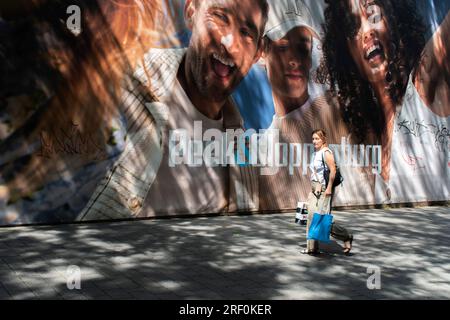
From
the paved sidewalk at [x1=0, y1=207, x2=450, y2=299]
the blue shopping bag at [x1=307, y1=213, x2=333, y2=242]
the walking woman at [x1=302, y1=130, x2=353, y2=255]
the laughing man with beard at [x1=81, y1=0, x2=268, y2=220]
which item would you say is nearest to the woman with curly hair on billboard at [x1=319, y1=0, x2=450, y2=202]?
the laughing man with beard at [x1=81, y1=0, x2=268, y2=220]

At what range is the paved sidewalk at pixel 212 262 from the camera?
570cm

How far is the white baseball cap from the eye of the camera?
1176cm

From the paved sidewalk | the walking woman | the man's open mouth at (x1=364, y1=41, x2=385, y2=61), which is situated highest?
the man's open mouth at (x1=364, y1=41, x2=385, y2=61)

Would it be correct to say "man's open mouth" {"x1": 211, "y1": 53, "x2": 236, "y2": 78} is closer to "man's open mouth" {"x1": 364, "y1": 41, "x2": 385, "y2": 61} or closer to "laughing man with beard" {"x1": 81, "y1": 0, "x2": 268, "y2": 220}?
"laughing man with beard" {"x1": 81, "y1": 0, "x2": 268, "y2": 220}

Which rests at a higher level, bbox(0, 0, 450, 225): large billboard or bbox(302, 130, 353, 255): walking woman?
bbox(0, 0, 450, 225): large billboard

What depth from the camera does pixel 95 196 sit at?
945 cm

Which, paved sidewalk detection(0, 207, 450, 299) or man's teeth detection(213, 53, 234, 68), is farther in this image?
man's teeth detection(213, 53, 234, 68)

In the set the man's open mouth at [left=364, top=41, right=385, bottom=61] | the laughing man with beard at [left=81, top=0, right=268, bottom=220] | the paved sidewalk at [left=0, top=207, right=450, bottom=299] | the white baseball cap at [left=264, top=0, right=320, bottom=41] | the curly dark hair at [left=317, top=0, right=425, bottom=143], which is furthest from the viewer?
the man's open mouth at [left=364, top=41, right=385, bottom=61]

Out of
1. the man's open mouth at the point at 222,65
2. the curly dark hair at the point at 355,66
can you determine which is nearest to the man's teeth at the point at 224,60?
the man's open mouth at the point at 222,65

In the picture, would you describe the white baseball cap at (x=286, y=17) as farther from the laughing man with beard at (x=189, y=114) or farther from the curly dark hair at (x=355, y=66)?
the curly dark hair at (x=355, y=66)

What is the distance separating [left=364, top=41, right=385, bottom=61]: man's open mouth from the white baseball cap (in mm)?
1677

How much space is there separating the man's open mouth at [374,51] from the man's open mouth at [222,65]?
4.20 metres
